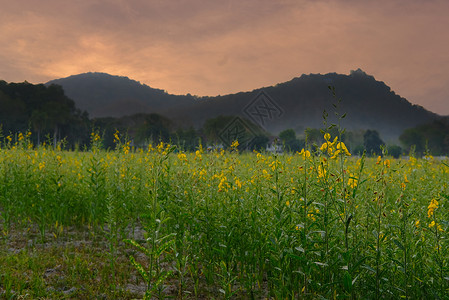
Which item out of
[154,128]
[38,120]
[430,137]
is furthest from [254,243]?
[430,137]

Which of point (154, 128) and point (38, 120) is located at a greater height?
point (38, 120)

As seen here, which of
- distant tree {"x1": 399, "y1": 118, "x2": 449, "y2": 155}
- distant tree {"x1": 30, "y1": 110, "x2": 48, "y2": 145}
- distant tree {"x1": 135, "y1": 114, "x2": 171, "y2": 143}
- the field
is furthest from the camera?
distant tree {"x1": 399, "y1": 118, "x2": 449, "y2": 155}

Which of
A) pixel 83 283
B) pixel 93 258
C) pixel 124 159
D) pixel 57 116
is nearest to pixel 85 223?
pixel 124 159

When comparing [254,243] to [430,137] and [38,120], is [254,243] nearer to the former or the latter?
[38,120]

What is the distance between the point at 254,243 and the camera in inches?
164

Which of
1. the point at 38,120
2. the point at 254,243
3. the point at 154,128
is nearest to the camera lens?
the point at 254,243

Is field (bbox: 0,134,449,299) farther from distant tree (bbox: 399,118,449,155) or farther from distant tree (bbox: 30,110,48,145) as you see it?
distant tree (bbox: 399,118,449,155)

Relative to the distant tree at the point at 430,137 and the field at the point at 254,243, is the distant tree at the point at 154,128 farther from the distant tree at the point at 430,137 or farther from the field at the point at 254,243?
the distant tree at the point at 430,137

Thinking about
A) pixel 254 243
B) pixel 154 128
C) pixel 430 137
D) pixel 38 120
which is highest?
pixel 430 137

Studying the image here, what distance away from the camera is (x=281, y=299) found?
3686mm

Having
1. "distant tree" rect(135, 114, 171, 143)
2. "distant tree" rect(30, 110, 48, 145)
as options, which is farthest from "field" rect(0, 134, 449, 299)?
"distant tree" rect(135, 114, 171, 143)

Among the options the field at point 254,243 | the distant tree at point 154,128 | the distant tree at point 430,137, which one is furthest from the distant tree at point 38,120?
the distant tree at point 430,137

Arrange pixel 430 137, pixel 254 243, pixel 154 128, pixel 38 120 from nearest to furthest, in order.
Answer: pixel 254 243 < pixel 38 120 < pixel 154 128 < pixel 430 137

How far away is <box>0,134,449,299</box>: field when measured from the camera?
3248mm
